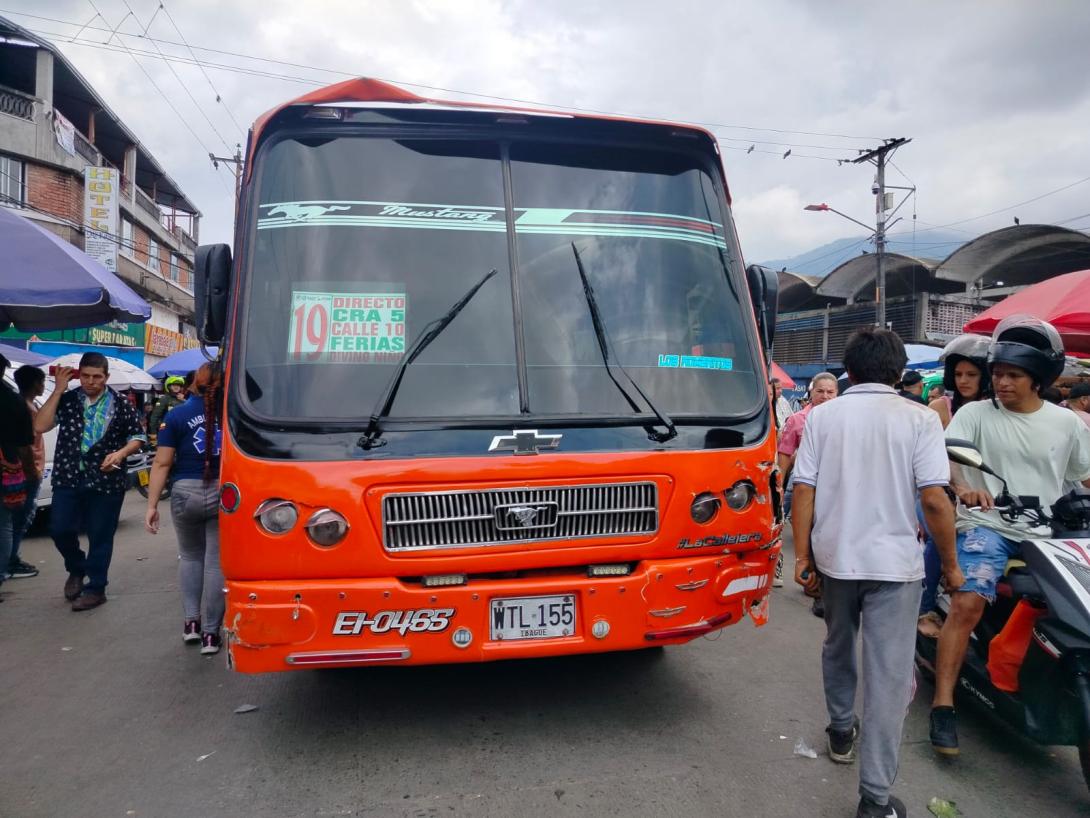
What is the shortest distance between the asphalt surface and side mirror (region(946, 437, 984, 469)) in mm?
1319

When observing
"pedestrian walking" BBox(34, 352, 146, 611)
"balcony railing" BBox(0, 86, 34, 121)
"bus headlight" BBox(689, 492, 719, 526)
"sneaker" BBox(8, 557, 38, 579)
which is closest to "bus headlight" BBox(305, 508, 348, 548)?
"bus headlight" BBox(689, 492, 719, 526)

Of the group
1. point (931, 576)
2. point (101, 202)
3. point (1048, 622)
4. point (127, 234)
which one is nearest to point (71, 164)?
point (101, 202)

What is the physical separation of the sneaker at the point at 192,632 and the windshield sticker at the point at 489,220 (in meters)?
2.90

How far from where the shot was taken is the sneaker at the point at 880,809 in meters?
2.80

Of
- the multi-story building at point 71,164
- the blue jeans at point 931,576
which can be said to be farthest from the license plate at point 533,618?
the multi-story building at point 71,164

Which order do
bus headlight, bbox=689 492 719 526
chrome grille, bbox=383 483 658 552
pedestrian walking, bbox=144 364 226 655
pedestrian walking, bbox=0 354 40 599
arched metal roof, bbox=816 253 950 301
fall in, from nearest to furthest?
chrome grille, bbox=383 483 658 552, bus headlight, bbox=689 492 719 526, pedestrian walking, bbox=144 364 226 655, pedestrian walking, bbox=0 354 40 599, arched metal roof, bbox=816 253 950 301

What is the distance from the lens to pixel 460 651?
321cm

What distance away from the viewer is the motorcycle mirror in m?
3.10

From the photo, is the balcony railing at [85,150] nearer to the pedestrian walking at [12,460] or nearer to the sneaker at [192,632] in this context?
the pedestrian walking at [12,460]

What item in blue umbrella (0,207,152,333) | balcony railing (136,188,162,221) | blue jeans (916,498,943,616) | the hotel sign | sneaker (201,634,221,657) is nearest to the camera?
blue jeans (916,498,943,616)

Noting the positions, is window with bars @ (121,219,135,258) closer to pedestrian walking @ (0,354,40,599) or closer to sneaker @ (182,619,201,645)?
pedestrian walking @ (0,354,40,599)

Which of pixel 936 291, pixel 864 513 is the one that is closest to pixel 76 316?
pixel 864 513

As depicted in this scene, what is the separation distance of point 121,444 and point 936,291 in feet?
83.2

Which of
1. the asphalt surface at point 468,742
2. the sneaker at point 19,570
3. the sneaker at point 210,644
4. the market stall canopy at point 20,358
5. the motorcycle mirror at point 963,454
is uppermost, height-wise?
the market stall canopy at point 20,358
